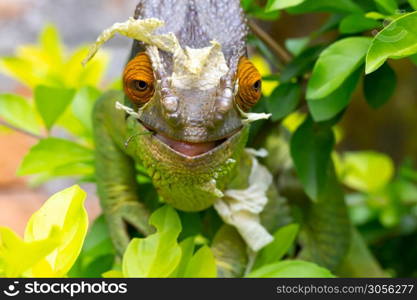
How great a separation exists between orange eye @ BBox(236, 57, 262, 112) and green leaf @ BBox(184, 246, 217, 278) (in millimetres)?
172

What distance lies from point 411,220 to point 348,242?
19.4 inches

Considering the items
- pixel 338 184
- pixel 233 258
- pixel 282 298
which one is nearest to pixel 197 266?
pixel 282 298

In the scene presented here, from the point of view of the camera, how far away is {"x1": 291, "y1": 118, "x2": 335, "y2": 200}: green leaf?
41.2 inches

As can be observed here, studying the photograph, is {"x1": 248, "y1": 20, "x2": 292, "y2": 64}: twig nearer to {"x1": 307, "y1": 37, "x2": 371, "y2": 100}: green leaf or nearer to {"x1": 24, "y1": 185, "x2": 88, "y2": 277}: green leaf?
{"x1": 307, "y1": 37, "x2": 371, "y2": 100}: green leaf

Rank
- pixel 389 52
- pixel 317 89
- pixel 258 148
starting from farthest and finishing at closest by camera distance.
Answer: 1. pixel 258 148
2. pixel 317 89
3. pixel 389 52

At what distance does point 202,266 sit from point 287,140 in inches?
17.6

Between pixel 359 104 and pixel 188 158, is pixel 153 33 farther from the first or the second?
pixel 359 104

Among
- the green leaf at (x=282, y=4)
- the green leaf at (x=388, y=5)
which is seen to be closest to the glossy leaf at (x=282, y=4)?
the green leaf at (x=282, y=4)

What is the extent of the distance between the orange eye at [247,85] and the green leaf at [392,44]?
132 millimetres

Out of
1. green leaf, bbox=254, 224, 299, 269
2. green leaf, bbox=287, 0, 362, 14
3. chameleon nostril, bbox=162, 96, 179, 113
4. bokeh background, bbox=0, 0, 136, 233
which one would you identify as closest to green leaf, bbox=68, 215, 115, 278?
green leaf, bbox=254, 224, 299, 269

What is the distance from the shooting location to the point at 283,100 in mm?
1034

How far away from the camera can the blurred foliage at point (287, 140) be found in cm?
77

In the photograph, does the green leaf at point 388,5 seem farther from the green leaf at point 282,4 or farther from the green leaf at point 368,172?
the green leaf at point 368,172

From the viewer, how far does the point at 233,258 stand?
3.29 ft
